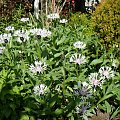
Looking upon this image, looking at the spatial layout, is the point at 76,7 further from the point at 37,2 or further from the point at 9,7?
the point at 9,7

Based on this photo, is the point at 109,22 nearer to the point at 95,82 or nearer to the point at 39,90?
the point at 95,82

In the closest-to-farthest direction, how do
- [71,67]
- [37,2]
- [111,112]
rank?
[111,112], [71,67], [37,2]

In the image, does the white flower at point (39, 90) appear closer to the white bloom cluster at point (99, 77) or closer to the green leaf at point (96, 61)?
the white bloom cluster at point (99, 77)

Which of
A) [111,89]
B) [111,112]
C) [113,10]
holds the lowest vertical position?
[111,112]

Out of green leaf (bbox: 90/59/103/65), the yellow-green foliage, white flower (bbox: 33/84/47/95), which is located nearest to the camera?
white flower (bbox: 33/84/47/95)

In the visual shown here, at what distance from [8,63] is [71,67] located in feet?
2.47

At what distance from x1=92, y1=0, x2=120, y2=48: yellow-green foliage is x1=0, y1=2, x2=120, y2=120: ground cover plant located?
0.71 metres

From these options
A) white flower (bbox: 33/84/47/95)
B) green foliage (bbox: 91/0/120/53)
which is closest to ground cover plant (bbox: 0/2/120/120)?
white flower (bbox: 33/84/47/95)

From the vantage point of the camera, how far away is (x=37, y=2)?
8.98 m

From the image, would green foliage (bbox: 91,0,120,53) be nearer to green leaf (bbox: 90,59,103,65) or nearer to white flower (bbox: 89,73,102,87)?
green leaf (bbox: 90,59,103,65)

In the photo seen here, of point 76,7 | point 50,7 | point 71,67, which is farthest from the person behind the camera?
point 76,7

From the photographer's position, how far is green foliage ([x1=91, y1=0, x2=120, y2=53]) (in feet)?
17.5

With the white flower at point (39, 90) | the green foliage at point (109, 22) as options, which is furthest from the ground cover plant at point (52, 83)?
the green foliage at point (109, 22)

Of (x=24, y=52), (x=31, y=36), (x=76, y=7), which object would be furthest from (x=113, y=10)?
(x=76, y=7)
